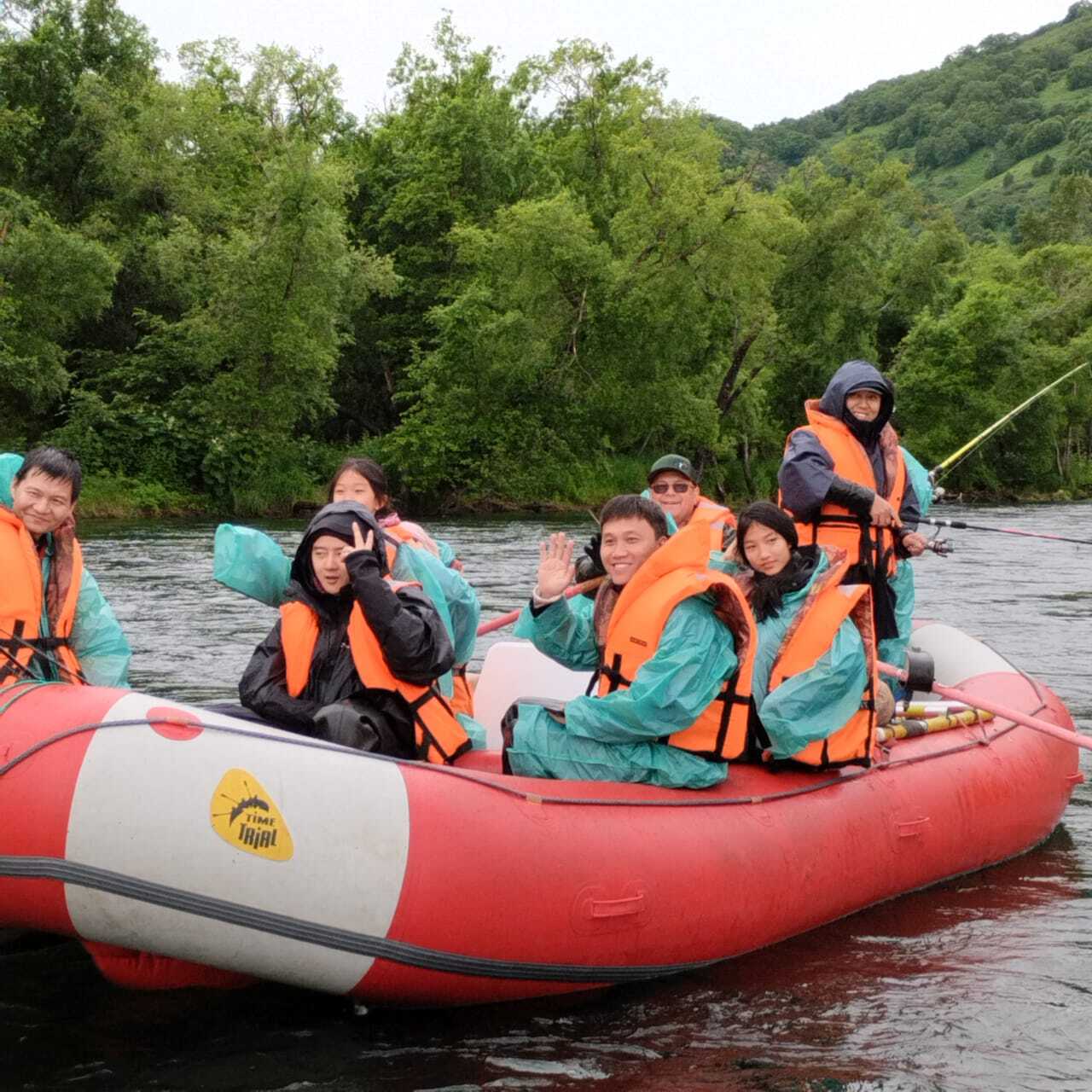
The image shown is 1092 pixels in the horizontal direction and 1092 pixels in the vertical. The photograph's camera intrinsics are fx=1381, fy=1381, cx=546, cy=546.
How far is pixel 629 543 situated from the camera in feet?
13.5

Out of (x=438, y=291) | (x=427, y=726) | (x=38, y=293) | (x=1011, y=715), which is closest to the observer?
(x=427, y=726)

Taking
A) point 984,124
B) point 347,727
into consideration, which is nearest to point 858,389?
point 347,727

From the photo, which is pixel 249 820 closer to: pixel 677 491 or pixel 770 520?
pixel 770 520

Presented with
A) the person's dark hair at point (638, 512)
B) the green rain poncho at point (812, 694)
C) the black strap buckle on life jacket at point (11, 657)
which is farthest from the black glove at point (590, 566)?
the black strap buckle on life jacket at point (11, 657)

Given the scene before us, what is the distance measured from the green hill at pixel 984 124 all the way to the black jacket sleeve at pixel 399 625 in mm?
79246

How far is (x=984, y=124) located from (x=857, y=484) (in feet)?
376

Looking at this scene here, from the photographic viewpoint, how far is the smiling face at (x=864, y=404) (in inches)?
223

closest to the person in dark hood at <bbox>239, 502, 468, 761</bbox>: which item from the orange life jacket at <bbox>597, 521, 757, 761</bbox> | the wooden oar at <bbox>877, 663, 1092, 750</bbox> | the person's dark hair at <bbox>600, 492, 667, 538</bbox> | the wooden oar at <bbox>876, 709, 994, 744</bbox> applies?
the orange life jacket at <bbox>597, 521, 757, 761</bbox>

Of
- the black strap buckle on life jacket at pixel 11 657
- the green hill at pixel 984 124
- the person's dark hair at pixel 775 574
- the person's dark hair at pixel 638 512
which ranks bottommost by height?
the black strap buckle on life jacket at pixel 11 657

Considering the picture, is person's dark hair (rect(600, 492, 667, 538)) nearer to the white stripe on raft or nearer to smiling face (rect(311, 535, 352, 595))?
smiling face (rect(311, 535, 352, 595))

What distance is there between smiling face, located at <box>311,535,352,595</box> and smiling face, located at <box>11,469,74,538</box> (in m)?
0.90

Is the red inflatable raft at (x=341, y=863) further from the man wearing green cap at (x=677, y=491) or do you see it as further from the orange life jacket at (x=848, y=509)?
the man wearing green cap at (x=677, y=491)

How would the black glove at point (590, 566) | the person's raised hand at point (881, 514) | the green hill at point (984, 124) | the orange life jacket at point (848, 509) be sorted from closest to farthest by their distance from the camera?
the black glove at point (590, 566) < the person's raised hand at point (881, 514) < the orange life jacket at point (848, 509) < the green hill at point (984, 124)

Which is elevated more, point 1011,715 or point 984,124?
point 984,124
